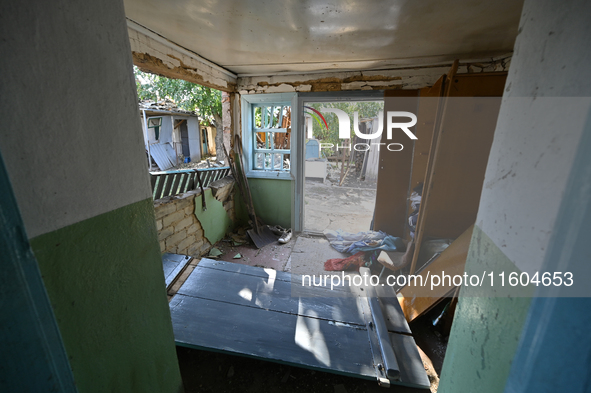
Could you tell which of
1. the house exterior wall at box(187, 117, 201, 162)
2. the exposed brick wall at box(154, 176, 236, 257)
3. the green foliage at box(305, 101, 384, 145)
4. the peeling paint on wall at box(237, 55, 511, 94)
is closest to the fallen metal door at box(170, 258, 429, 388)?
the exposed brick wall at box(154, 176, 236, 257)

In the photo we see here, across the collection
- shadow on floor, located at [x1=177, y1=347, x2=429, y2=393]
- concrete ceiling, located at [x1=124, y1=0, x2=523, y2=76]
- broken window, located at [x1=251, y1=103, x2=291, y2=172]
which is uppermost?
concrete ceiling, located at [x1=124, y1=0, x2=523, y2=76]

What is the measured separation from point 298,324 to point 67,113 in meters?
1.76

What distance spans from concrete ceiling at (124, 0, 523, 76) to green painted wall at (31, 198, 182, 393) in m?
1.79

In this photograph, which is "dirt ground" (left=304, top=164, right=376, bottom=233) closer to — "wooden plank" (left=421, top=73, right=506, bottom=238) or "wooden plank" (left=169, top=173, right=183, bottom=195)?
"wooden plank" (left=421, top=73, right=506, bottom=238)

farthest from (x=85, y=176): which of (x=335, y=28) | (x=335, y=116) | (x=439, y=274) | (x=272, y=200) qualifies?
(x=335, y=116)

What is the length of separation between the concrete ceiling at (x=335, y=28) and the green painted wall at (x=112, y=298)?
1793 millimetres

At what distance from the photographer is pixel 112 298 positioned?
92cm

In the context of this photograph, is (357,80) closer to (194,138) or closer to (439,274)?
(439,274)

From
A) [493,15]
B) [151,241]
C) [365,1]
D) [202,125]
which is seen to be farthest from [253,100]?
[202,125]

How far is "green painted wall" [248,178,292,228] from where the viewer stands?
438 cm

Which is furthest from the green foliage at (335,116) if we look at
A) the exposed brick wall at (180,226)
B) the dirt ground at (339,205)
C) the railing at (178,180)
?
the exposed brick wall at (180,226)

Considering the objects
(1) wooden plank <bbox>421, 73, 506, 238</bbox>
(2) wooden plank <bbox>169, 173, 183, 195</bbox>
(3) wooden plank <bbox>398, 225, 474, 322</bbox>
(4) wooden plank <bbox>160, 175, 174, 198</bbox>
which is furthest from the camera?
(2) wooden plank <bbox>169, 173, 183, 195</bbox>

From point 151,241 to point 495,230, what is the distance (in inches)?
53.8

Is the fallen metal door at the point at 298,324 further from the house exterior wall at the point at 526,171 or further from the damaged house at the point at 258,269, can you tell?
the house exterior wall at the point at 526,171
